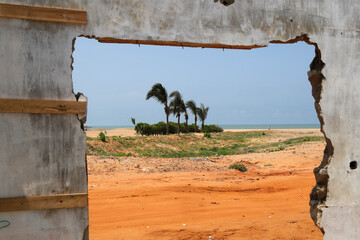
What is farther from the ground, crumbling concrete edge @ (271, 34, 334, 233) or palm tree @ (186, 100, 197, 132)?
palm tree @ (186, 100, 197, 132)

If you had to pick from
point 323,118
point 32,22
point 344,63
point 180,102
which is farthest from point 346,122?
point 180,102

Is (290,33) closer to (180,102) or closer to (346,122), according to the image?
(346,122)

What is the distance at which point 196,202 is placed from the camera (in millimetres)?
8844

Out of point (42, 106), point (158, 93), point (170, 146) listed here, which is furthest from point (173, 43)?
point (158, 93)

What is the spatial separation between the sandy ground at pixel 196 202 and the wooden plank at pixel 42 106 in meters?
3.25

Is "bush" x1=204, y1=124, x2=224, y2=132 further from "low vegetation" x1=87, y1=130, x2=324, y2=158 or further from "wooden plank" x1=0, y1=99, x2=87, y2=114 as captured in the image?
"wooden plank" x1=0, y1=99, x2=87, y2=114

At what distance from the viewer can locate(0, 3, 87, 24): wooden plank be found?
12.3 ft

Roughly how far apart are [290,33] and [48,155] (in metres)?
3.51

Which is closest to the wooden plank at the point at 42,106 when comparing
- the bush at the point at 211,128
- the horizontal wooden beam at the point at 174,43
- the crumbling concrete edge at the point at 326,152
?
the horizontal wooden beam at the point at 174,43

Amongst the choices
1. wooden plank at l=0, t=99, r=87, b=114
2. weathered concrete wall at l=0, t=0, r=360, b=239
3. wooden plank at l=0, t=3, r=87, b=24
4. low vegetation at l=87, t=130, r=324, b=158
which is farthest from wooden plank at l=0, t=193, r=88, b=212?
low vegetation at l=87, t=130, r=324, b=158

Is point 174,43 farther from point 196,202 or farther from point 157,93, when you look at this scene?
point 157,93

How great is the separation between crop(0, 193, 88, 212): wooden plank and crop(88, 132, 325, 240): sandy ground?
2.65 meters

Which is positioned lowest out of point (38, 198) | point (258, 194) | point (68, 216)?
point (258, 194)

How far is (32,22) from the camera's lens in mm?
3828
